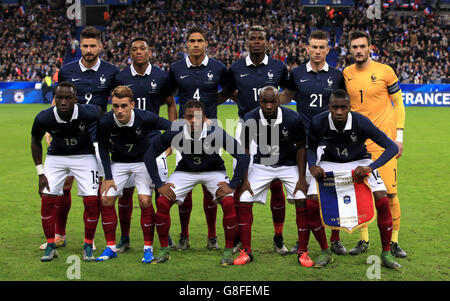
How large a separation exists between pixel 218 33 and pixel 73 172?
32.3 m

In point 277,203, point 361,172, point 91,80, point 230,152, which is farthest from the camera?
point 91,80

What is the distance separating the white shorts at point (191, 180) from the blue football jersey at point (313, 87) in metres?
1.26

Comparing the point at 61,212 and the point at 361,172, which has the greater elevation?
the point at 361,172

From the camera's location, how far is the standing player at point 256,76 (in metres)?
7.05

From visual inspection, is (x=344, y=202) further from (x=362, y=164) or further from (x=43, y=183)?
(x=43, y=183)

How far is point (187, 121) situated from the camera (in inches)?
251

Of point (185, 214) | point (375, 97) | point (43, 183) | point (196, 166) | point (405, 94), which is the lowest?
point (405, 94)

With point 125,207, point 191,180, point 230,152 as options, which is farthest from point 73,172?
point 230,152

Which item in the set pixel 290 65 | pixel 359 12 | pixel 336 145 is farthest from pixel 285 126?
pixel 359 12

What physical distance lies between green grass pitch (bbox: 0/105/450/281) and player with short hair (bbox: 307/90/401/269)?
0.51m

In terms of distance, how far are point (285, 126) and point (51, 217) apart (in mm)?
2852

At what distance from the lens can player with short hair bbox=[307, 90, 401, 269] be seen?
20.1 ft

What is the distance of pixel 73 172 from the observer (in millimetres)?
6684

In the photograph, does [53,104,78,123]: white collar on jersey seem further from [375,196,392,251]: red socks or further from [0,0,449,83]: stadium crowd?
[0,0,449,83]: stadium crowd
